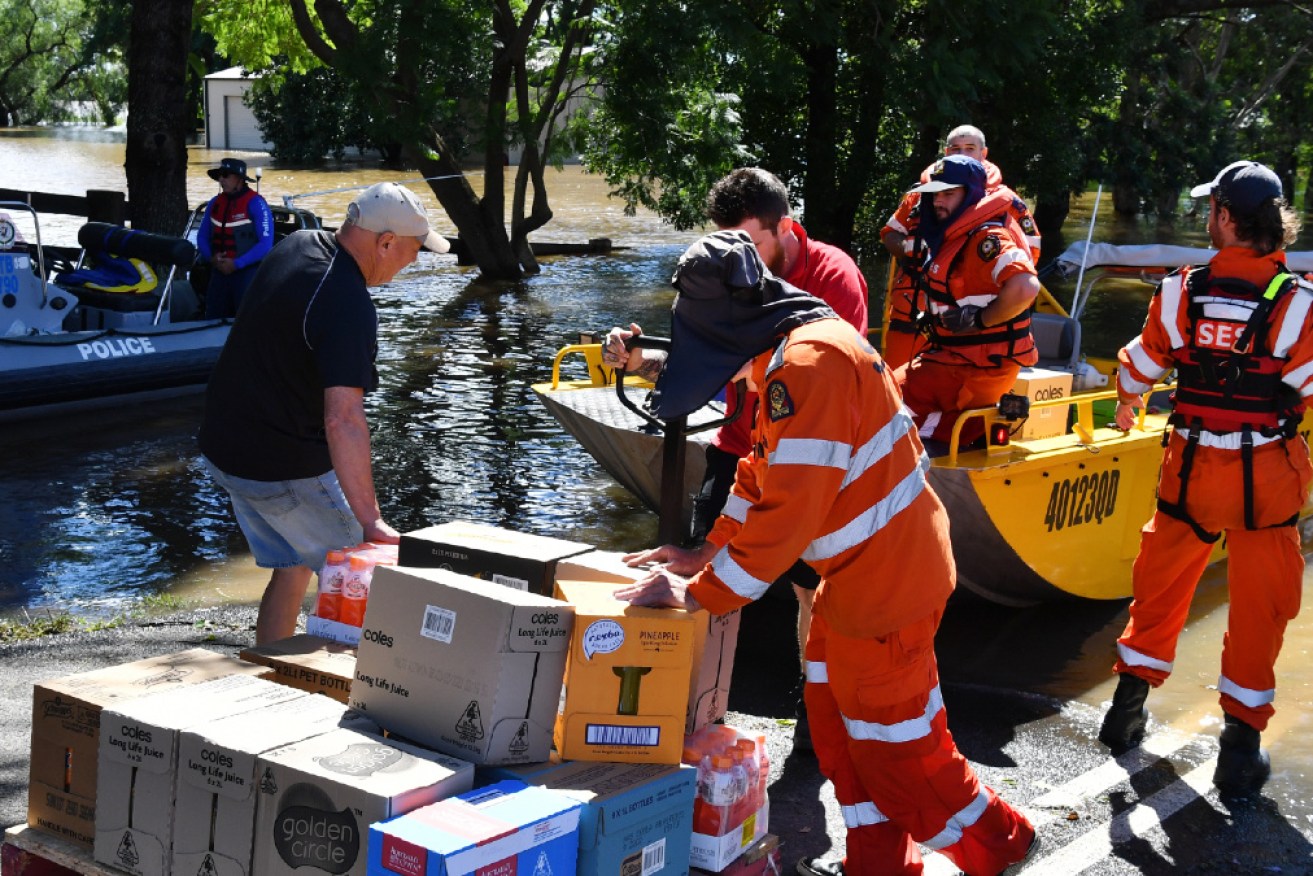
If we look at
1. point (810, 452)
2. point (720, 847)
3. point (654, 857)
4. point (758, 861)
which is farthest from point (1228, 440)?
point (654, 857)

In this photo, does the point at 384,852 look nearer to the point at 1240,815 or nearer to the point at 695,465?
the point at 1240,815

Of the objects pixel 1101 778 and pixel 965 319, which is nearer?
pixel 1101 778

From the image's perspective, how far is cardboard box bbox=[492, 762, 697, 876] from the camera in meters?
3.22

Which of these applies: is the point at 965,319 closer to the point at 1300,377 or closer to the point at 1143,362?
the point at 1143,362

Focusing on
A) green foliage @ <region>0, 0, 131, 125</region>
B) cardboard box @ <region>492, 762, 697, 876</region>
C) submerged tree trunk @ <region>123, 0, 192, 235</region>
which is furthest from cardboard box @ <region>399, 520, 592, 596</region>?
green foliage @ <region>0, 0, 131, 125</region>

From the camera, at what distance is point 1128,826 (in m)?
4.66

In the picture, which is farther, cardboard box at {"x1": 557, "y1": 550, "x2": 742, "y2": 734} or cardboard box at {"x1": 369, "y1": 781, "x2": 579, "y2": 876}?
cardboard box at {"x1": 557, "y1": 550, "x2": 742, "y2": 734}

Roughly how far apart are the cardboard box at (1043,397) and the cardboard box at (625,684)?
340 cm

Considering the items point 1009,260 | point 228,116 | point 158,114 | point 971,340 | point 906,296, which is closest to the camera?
point 1009,260

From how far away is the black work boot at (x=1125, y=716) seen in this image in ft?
17.4

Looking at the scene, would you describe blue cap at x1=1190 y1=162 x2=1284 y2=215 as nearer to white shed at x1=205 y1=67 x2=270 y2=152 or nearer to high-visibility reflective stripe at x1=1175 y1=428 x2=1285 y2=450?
high-visibility reflective stripe at x1=1175 y1=428 x2=1285 y2=450

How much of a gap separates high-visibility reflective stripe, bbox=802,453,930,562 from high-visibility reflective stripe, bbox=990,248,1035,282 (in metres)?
2.53

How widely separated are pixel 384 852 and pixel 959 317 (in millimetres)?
3847

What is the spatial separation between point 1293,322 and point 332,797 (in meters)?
3.51
